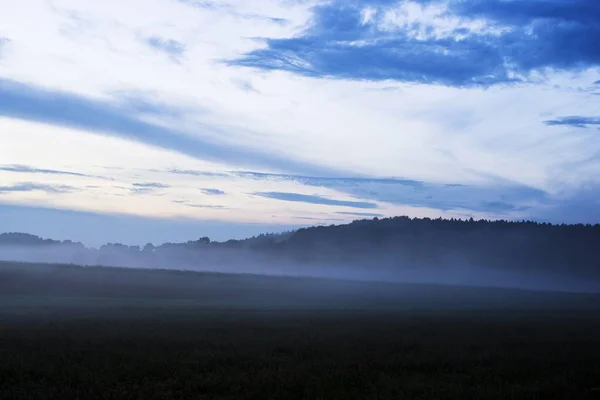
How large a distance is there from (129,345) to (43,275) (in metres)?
101

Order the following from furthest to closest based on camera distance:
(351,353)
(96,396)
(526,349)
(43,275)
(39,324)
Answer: (43,275) < (39,324) < (526,349) < (351,353) < (96,396)

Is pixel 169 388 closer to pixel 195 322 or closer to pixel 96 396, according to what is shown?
pixel 96 396

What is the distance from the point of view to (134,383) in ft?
58.1

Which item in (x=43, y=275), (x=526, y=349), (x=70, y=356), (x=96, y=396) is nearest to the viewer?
(x=96, y=396)

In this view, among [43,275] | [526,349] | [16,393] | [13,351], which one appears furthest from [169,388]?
[43,275]

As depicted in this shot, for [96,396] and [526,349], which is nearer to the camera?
[96,396]

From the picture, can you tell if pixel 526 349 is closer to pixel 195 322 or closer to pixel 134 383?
pixel 134 383

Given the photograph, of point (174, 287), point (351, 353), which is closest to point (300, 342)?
point (351, 353)

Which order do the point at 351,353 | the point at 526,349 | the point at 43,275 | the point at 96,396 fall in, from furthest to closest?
the point at 43,275 → the point at 526,349 → the point at 351,353 → the point at 96,396

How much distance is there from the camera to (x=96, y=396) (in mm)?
15969

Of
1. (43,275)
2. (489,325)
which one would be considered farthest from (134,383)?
(43,275)

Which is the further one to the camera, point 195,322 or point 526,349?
point 195,322

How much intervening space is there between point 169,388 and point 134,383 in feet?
4.08

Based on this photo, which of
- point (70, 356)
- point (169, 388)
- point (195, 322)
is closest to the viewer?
point (169, 388)
